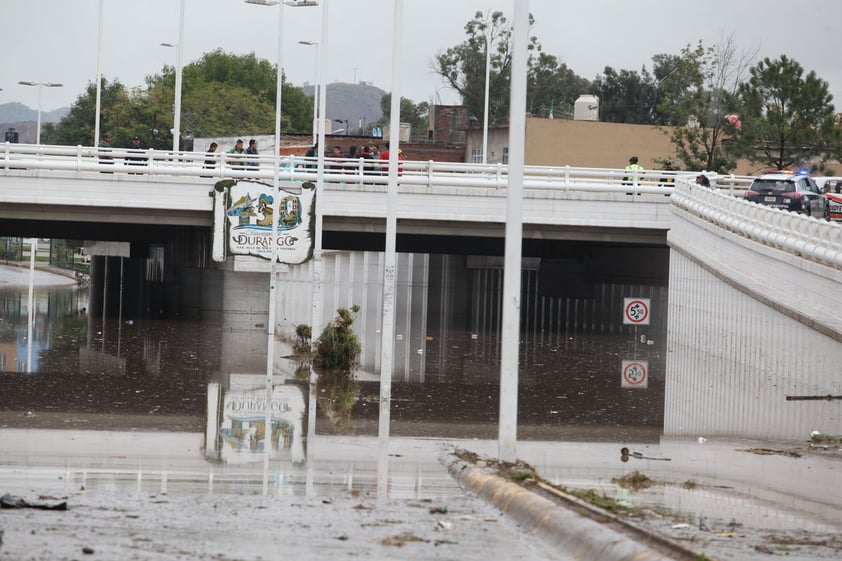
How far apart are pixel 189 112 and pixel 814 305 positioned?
86.7 metres

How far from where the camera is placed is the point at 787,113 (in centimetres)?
5556

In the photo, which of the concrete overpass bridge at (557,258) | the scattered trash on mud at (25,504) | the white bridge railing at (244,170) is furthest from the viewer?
the white bridge railing at (244,170)

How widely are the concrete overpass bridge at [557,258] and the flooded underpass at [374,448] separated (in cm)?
182

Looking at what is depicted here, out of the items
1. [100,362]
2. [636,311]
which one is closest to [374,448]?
[100,362]

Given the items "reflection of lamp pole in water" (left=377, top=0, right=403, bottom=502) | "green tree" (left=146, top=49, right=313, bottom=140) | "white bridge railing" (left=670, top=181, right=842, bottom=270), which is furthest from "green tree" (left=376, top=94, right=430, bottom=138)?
"reflection of lamp pole in water" (left=377, top=0, right=403, bottom=502)

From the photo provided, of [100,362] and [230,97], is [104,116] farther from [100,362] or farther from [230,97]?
[100,362]

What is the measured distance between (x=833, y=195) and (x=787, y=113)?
14.4m

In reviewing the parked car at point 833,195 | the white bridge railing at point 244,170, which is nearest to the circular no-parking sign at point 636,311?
the white bridge railing at point 244,170

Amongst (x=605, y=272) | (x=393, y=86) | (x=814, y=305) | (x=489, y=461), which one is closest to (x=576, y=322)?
(x=605, y=272)

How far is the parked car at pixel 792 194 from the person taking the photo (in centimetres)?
3759

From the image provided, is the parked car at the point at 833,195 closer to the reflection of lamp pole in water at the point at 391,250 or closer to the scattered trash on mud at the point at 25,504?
the reflection of lamp pole in water at the point at 391,250

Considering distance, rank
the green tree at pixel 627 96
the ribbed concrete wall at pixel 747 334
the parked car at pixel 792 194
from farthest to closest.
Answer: the green tree at pixel 627 96, the parked car at pixel 792 194, the ribbed concrete wall at pixel 747 334

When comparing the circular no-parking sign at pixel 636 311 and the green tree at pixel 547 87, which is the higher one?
the green tree at pixel 547 87

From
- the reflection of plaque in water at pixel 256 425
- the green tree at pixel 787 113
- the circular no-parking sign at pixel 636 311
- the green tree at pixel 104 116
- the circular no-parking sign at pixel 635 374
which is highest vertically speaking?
the green tree at pixel 104 116
